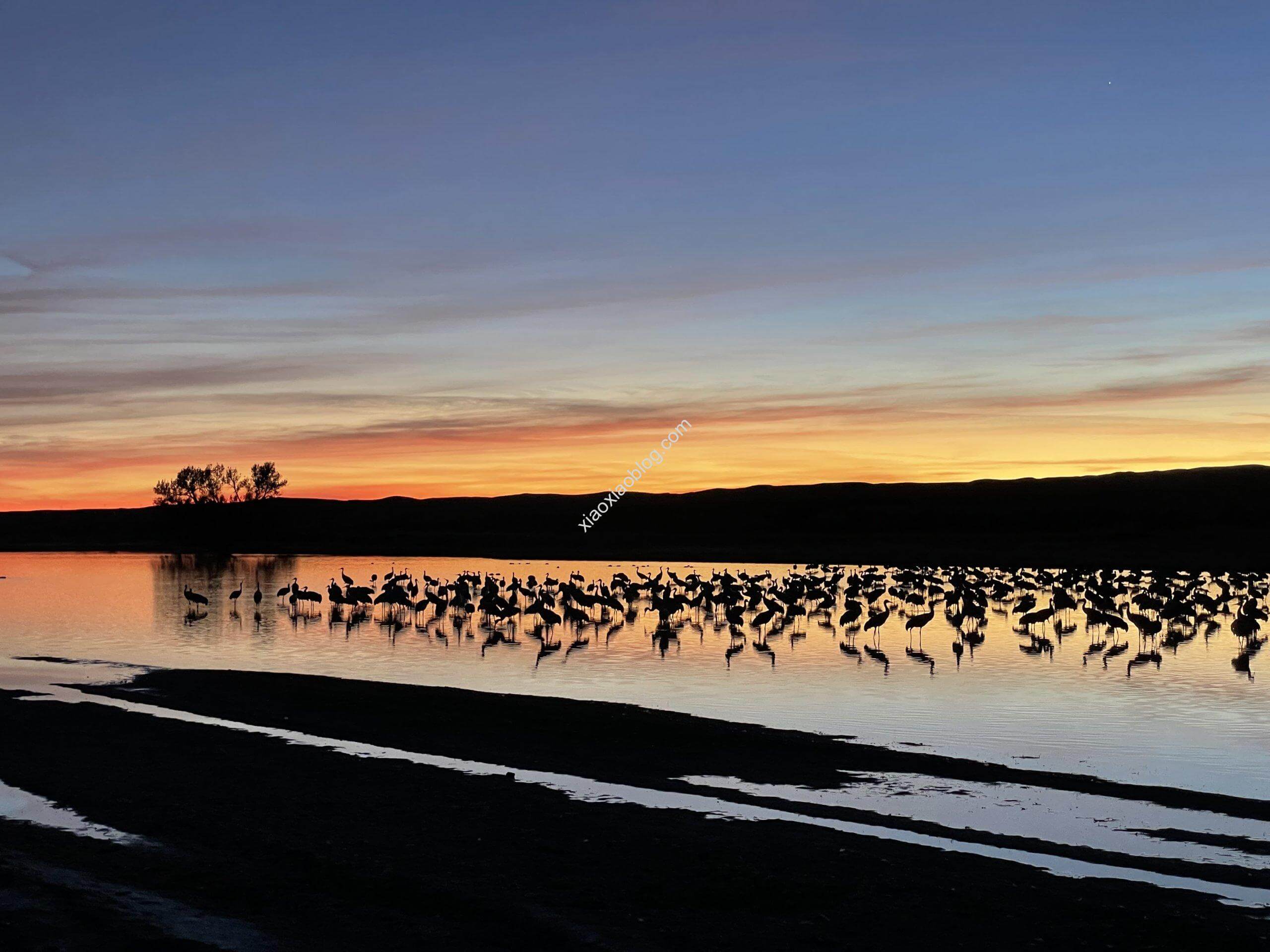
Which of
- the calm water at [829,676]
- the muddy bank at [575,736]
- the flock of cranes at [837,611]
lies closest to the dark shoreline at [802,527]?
the flock of cranes at [837,611]

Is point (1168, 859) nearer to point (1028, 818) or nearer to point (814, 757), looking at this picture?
point (1028, 818)

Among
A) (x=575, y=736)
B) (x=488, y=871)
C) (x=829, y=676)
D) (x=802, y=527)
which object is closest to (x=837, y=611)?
(x=829, y=676)

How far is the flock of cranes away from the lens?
30953 millimetres

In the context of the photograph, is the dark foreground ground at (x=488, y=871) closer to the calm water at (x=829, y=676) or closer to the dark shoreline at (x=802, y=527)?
the calm water at (x=829, y=676)

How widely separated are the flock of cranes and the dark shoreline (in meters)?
28.8

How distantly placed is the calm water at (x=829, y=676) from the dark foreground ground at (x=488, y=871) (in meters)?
2.23

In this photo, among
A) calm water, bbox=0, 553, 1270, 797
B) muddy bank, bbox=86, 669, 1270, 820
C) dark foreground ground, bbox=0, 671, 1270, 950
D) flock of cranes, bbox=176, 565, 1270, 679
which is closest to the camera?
dark foreground ground, bbox=0, 671, 1270, 950

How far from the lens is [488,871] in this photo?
32.9 ft

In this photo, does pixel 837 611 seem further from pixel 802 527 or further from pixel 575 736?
pixel 802 527

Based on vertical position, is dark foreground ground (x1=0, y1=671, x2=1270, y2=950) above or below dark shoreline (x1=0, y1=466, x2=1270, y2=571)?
below

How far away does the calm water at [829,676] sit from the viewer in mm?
16281

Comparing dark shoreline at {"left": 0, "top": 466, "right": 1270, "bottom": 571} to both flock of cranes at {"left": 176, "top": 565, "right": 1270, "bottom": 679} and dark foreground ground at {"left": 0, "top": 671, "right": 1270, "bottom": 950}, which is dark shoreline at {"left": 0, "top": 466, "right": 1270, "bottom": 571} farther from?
dark foreground ground at {"left": 0, "top": 671, "right": 1270, "bottom": 950}

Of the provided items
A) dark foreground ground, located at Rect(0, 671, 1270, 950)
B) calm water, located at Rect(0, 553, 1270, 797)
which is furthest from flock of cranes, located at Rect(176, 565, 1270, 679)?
dark foreground ground, located at Rect(0, 671, 1270, 950)

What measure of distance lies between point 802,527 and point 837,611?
91.3 metres
